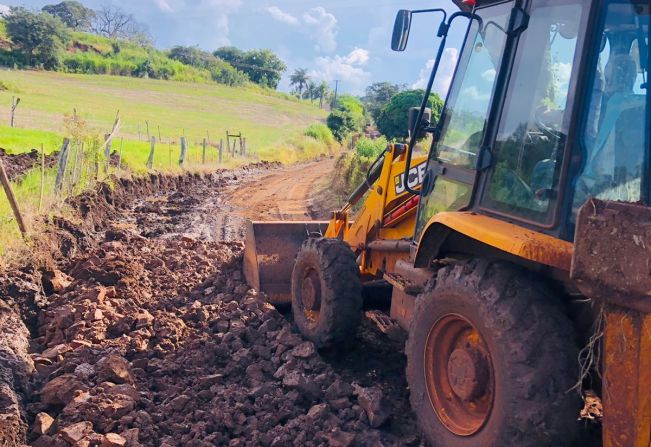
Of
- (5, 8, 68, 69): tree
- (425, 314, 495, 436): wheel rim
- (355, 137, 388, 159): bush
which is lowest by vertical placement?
(425, 314, 495, 436): wheel rim

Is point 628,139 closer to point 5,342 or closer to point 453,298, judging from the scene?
point 453,298

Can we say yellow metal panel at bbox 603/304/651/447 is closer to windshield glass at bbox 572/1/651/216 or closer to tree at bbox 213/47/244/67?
windshield glass at bbox 572/1/651/216

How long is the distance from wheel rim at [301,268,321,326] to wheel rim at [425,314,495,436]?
1973 mm

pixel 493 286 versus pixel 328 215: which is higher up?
pixel 493 286

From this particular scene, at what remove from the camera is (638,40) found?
2.95 meters

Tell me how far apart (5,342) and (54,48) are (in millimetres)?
66185

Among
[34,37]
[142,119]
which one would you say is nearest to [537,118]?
[142,119]

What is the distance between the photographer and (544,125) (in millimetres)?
3191

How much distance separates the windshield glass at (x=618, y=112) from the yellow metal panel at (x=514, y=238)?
27 cm

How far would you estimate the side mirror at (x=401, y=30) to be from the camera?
388cm

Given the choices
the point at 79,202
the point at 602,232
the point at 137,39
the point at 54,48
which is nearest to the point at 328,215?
the point at 79,202

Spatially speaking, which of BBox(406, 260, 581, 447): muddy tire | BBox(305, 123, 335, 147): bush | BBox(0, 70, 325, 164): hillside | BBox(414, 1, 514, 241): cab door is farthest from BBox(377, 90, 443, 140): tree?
BBox(305, 123, 335, 147): bush

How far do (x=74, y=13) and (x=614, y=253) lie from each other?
4590 inches

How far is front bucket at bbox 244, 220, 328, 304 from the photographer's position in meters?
6.78
